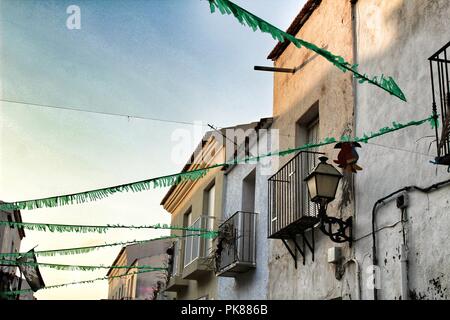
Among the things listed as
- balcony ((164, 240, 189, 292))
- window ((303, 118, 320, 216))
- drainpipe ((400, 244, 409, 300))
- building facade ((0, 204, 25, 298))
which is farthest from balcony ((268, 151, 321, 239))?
building facade ((0, 204, 25, 298))

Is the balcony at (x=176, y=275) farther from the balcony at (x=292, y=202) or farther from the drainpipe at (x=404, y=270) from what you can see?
the drainpipe at (x=404, y=270)

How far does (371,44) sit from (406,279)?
3.20 meters

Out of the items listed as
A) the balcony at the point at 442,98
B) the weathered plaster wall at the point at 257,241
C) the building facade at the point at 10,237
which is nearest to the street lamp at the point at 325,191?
the balcony at the point at 442,98

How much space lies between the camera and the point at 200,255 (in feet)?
47.7

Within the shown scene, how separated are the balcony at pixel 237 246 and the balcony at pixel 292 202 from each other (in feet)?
5.39

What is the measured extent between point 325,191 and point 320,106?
2.09 meters

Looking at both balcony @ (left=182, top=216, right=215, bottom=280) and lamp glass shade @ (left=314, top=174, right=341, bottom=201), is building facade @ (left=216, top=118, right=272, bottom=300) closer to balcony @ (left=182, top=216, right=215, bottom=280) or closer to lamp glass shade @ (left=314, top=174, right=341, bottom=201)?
balcony @ (left=182, top=216, right=215, bottom=280)

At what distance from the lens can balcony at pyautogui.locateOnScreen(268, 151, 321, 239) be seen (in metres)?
9.18

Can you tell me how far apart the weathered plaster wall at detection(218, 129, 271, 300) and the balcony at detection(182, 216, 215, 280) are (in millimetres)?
613

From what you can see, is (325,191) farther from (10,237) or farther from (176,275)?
(10,237)

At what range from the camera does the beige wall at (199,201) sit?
14547mm

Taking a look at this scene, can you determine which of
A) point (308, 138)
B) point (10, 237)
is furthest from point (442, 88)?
point (10, 237)
